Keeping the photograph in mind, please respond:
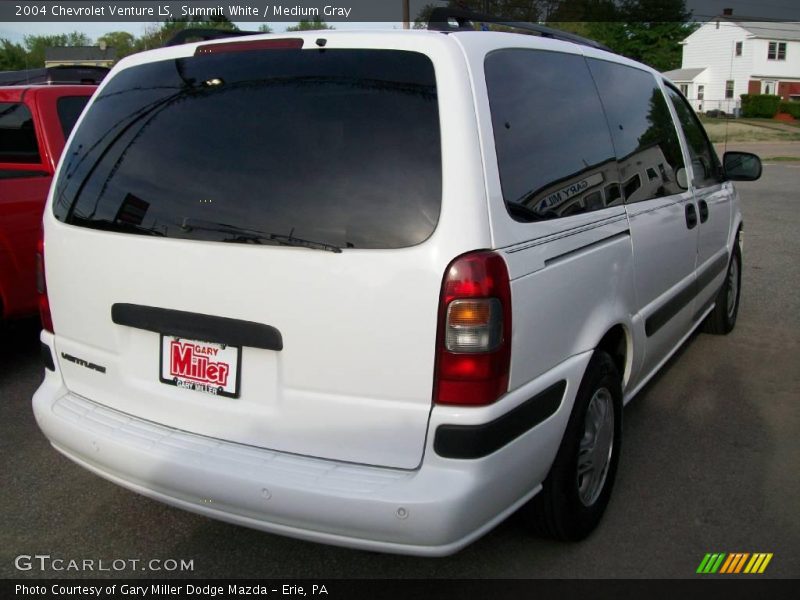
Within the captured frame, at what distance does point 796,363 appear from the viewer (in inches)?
208

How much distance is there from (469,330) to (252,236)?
752 mm

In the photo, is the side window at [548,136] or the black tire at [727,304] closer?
the side window at [548,136]

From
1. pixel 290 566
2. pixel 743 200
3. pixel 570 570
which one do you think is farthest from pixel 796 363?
pixel 743 200

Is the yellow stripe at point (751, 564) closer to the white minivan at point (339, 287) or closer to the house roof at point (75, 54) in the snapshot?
the white minivan at point (339, 287)

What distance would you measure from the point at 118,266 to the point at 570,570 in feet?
6.51

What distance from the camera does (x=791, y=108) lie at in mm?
54312

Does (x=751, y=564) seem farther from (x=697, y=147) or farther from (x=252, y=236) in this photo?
(x=697, y=147)

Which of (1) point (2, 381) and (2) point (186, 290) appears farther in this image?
(1) point (2, 381)

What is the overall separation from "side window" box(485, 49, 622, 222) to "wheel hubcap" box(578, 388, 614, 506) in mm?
796

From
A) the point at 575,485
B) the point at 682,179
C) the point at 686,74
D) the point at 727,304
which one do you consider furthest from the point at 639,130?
the point at 686,74

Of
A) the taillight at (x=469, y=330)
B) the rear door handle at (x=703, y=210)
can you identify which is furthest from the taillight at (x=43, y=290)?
the rear door handle at (x=703, y=210)

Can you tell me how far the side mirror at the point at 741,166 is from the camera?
5227 mm

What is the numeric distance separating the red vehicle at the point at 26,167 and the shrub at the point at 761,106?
182ft

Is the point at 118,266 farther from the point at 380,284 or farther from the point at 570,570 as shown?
the point at 570,570
